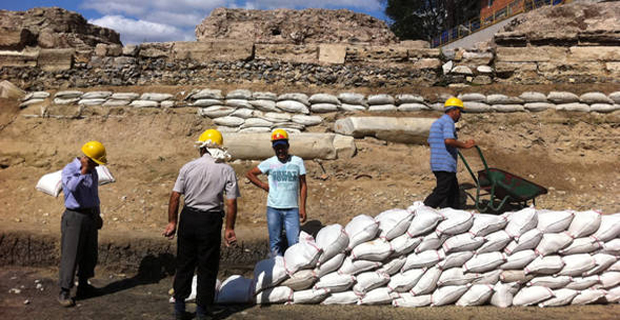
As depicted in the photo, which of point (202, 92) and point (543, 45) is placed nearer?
point (202, 92)

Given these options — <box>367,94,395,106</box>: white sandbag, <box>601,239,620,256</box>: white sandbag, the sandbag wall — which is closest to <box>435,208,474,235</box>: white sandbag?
the sandbag wall

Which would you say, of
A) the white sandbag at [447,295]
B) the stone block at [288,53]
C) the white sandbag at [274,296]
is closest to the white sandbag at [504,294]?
the white sandbag at [447,295]

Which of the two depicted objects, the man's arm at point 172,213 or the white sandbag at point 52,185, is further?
the white sandbag at point 52,185

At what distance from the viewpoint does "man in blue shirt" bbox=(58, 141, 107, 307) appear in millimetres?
3191

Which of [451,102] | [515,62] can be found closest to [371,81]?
[515,62]

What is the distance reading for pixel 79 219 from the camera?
3289mm

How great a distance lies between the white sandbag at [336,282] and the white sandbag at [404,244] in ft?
1.35

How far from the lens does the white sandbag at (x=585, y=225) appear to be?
332 centimetres

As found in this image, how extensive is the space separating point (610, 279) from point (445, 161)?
165 cm

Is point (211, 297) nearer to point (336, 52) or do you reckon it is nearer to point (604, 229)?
point (604, 229)

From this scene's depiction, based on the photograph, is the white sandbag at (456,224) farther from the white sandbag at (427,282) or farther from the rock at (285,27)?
the rock at (285,27)

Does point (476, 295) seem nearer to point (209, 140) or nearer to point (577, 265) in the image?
point (577, 265)

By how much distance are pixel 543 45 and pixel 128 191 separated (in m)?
7.70

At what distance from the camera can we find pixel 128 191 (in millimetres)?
5480
